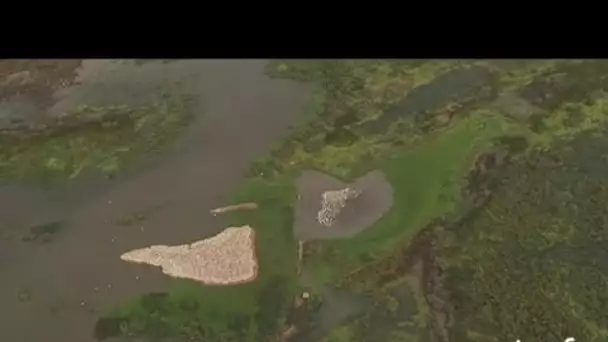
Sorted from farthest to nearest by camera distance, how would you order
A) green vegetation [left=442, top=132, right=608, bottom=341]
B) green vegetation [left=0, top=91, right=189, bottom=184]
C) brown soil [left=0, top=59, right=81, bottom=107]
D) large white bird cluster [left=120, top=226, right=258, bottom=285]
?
brown soil [left=0, top=59, right=81, bottom=107] → green vegetation [left=0, top=91, right=189, bottom=184] → large white bird cluster [left=120, top=226, right=258, bottom=285] → green vegetation [left=442, top=132, right=608, bottom=341]

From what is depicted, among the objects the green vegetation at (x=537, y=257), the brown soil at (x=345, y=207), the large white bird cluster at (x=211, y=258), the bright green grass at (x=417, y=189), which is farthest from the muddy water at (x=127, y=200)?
the green vegetation at (x=537, y=257)

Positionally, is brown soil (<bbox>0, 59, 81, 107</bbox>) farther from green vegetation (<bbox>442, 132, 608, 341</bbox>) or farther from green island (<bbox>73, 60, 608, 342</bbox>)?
green vegetation (<bbox>442, 132, 608, 341</bbox>)

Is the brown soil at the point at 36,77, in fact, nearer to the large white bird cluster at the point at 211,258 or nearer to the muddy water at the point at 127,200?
the muddy water at the point at 127,200

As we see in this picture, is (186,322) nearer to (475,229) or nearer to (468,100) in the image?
(475,229)

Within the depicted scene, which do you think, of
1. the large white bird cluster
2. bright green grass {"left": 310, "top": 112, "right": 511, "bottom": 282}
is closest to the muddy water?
the large white bird cluster

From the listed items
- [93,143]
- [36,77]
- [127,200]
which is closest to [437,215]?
[127,200]

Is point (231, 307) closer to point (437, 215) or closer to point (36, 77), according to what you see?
point (437, 215)

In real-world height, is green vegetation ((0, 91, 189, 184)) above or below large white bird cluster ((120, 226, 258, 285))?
above
